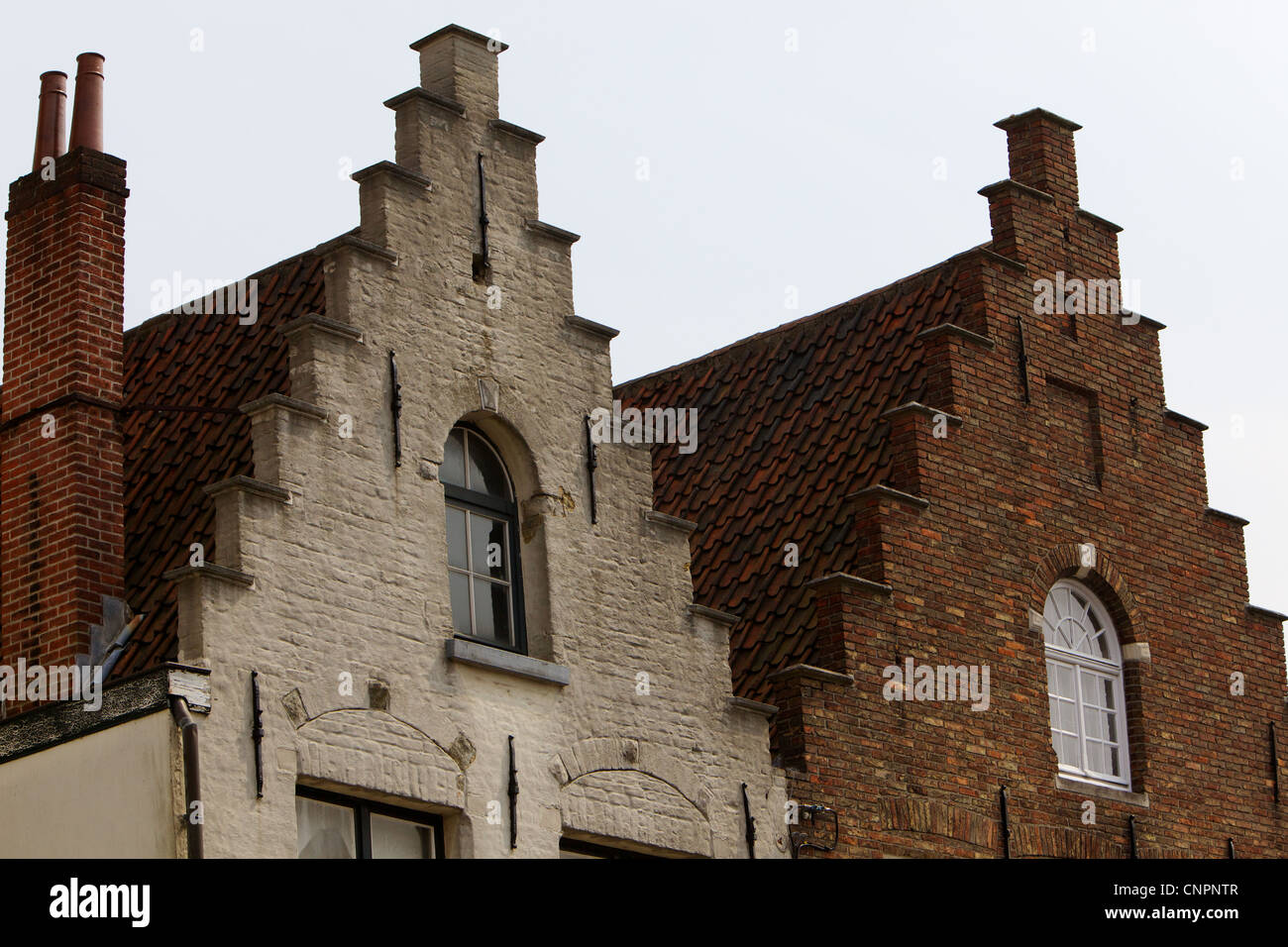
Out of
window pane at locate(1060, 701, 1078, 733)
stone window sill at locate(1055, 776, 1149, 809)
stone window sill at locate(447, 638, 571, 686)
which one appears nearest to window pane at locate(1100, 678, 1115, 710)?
window pane at locate(1060, 701, 1078, 733)

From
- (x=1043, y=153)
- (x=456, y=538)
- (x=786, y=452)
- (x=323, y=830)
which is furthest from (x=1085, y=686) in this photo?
(x=323, y=830)

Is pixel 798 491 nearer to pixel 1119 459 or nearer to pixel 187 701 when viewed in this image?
pixel 1119 459

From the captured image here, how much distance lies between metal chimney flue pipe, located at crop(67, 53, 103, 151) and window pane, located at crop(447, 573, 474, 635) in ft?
12.9

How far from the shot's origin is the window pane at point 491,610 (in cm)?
1758

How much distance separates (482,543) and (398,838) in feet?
7.59

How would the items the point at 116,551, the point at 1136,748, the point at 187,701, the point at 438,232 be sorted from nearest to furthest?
the point at 187,701
the point at 116,551
the point at 438,232
the point at 1136,748

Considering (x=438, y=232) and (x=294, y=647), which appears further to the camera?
(x=438, y=232)

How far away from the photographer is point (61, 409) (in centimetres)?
1706

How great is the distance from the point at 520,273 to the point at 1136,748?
689 cm

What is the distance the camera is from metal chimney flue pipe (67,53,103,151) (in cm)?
1769

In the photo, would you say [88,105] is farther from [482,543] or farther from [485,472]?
[482,543]

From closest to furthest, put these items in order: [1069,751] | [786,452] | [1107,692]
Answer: [1069,751] < [1107,692] < [786,452]

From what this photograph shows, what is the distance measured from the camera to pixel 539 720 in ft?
57.0
